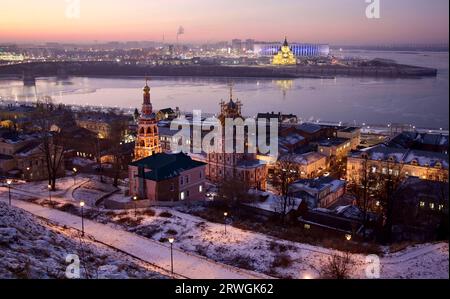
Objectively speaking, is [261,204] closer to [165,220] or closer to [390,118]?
[165,220]

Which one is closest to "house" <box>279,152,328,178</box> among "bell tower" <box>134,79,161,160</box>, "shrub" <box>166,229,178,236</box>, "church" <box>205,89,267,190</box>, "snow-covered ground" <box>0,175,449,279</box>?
"church" <box>205,89,267,190</box>

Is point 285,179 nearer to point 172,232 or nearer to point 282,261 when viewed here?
point 172,232

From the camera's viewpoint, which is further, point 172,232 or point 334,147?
point 334,147

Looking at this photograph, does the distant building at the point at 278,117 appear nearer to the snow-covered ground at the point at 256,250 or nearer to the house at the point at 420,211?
the house at the point at 420,211

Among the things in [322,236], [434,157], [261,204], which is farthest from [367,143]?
[322,236]

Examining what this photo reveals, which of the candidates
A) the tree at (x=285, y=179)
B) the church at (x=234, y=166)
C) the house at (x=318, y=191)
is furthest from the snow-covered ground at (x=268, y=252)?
the church at (x=234, y=166)

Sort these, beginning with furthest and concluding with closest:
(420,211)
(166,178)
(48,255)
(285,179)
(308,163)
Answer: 1. (308,163)
2. (285,179)
3. (166,178)
4. (420,211)
5. (48,255)

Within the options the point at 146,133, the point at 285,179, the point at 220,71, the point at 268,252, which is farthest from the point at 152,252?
the point at 220,71

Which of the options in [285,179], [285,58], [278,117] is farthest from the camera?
[285,58]
